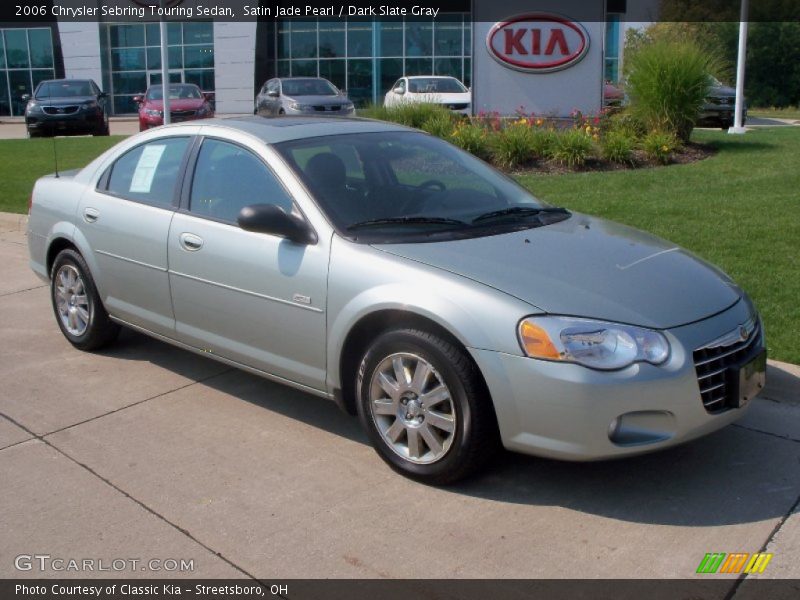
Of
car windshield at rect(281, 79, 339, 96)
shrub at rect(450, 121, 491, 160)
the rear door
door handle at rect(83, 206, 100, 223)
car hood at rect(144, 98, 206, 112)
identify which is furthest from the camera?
car windshield at rect(281, 79, 339, 96)

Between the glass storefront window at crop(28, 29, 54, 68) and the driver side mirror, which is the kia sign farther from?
the glass storefront window at crop(28, 29, 54, 68)

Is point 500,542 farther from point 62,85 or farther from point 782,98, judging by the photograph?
point 782,98

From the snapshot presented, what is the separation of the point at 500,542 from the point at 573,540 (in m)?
0.30

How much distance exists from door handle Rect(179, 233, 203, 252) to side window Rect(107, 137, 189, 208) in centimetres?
33

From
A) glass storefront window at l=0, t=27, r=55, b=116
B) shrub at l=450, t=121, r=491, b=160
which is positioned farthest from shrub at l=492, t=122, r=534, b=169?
glass storefront window at l=0, t=27, r=55, b=116

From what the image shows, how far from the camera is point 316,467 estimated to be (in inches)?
178

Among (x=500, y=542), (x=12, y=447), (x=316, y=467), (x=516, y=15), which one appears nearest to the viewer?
(x=500, y=542)

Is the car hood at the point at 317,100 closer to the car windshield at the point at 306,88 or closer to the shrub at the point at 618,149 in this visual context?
the car windshield at the point at 306,88

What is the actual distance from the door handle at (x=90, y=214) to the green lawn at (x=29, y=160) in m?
5.99

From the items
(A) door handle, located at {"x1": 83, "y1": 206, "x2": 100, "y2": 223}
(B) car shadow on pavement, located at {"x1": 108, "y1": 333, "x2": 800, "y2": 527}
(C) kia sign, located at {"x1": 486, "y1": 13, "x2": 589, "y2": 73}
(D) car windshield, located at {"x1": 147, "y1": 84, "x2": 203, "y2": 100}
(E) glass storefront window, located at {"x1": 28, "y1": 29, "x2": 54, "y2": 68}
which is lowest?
(B) car shadow on pavement, located at {"x1": 108, "y1": 333, "x2": 800, "y2": 527}

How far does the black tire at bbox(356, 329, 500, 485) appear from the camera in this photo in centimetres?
400

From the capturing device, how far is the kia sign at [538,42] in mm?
16547

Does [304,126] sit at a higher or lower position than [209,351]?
higher
